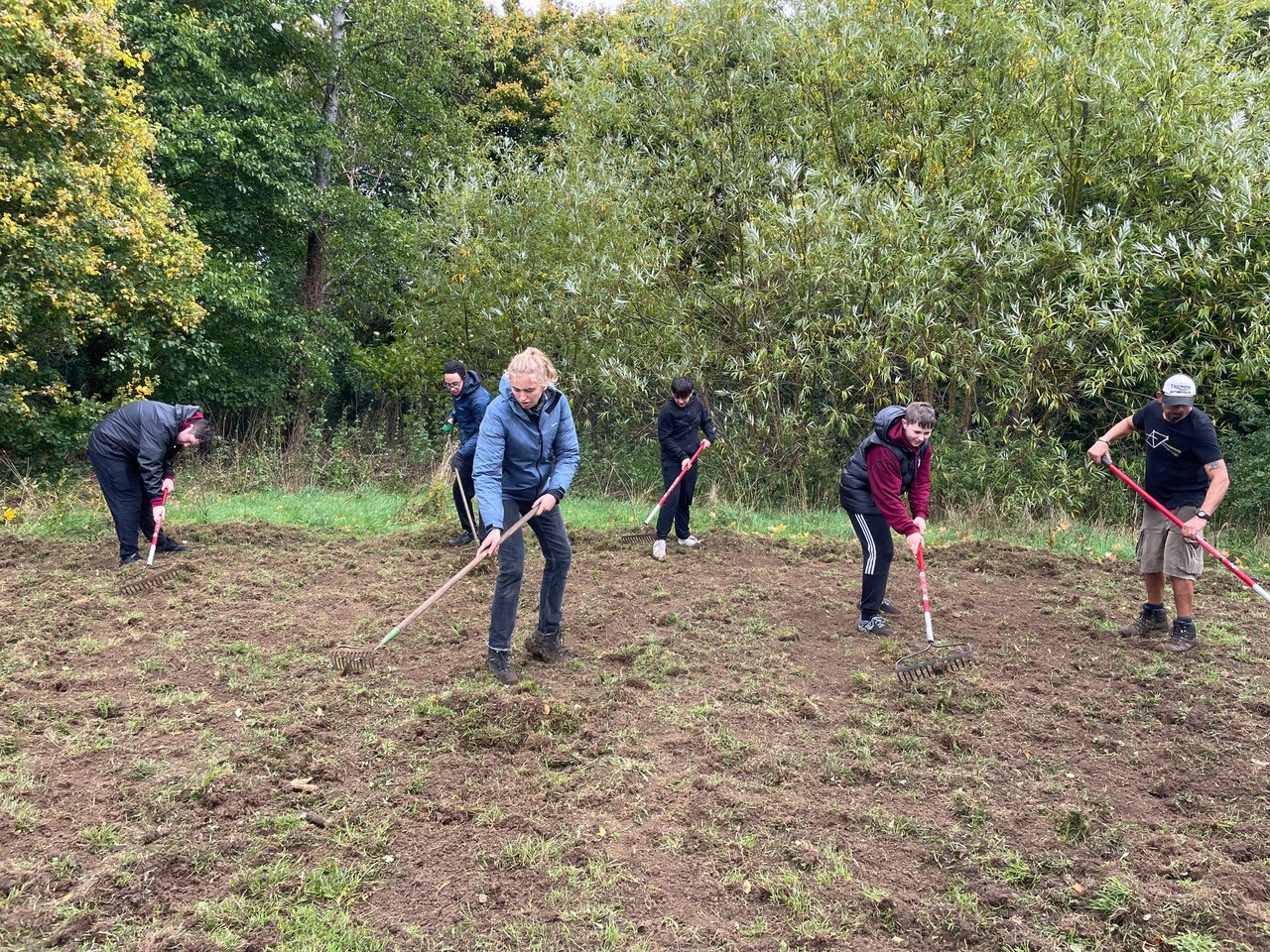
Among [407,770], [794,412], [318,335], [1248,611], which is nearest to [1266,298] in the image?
[1248,611]

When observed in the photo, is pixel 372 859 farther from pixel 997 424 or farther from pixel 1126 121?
pixel 1126 121

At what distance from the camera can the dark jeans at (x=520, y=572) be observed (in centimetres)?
468

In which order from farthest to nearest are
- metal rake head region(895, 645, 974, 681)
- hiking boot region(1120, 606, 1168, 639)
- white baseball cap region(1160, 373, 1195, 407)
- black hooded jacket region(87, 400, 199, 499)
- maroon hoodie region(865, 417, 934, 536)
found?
black hooded jacket region(87, 400, 199, 499) → hiking boot region(1120, 606, 1168, 639) → maroon hoodie region(865, 417, 934, 536) → white baseball cap region(1160, 373, 1195, 407) → metal rake head region(895, 645, 974, 681)

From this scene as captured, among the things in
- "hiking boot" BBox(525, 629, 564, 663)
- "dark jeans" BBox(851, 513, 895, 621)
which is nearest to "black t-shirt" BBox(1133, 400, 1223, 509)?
"dark jeans" BBox(851, 513, 895, 621)

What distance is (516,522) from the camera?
471 cm

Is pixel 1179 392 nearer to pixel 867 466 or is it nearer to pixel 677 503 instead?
pixel 867 466

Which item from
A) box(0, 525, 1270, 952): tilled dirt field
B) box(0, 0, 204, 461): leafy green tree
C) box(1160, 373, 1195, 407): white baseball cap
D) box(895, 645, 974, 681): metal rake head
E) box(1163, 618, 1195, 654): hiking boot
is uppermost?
box(0, 0, 204, 461): leafy green tree

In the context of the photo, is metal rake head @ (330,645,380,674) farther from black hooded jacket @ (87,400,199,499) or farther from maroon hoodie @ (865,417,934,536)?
maroon hoodie @ (865,417,934,536)

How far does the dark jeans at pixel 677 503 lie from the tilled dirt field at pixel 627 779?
1653mm

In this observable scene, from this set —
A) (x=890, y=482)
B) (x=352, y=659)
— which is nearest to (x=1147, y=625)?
(x=890, y=482)

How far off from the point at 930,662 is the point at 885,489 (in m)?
1.13

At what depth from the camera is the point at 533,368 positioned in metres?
4.59

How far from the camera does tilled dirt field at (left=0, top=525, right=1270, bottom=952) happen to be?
112 inches

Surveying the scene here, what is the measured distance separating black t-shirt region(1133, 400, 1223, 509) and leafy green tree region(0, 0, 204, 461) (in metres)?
10.3
